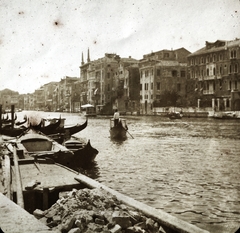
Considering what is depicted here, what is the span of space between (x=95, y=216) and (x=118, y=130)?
6179mm

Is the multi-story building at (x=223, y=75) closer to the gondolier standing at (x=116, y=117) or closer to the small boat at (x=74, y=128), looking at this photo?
the gondolier standing at (x=116, y=117)

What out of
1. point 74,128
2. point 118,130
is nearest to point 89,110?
point 118,130

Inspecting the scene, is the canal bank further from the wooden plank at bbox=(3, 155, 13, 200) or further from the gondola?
the gondola

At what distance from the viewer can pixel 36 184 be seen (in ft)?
8.21

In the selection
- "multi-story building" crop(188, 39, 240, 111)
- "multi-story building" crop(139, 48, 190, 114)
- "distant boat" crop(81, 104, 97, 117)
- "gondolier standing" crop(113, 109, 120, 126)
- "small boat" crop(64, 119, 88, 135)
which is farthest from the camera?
"multi-story building" crop(139, 48, 190, 114)

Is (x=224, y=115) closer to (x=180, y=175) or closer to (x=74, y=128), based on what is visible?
(x=74, y=128)

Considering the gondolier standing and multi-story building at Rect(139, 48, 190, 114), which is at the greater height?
multi-story building at Rect(139, 48, 190, 114)

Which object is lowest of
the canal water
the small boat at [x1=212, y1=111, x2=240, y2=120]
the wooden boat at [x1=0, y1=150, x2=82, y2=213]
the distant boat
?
the canal water

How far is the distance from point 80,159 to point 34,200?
8.34 feet

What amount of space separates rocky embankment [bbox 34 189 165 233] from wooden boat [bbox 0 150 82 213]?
1.13 feet

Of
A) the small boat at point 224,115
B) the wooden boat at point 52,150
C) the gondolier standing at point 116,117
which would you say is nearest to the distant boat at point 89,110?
the gondolier standing at point 116,117

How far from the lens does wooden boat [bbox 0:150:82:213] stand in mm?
2357

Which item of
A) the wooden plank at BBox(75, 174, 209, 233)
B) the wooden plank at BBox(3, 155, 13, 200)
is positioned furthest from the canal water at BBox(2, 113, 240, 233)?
the wooden plank at BBox(3, 155, 13, 200)

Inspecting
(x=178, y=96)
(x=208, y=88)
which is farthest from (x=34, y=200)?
(x=178, y=96)
